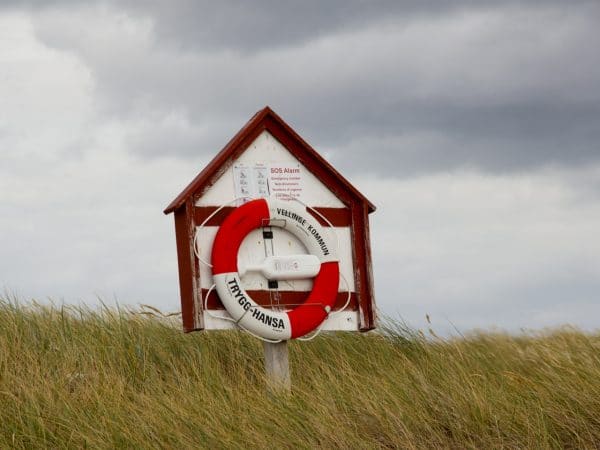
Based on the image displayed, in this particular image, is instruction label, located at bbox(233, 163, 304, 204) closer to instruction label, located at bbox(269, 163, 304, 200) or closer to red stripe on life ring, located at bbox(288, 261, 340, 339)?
instruction label, located at bbox(269, 163, 304, 200)

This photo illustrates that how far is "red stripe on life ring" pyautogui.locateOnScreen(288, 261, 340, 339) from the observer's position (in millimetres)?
6070

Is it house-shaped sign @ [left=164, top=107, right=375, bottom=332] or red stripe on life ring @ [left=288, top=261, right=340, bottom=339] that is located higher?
house-shaped sign @ [left=164, top=107, right=375, bottom=332]

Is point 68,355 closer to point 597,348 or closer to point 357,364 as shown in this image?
point 357,364

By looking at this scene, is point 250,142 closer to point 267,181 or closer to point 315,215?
point 267,181

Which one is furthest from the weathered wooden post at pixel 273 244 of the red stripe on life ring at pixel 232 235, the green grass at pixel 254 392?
the green grass at pixel 254 392

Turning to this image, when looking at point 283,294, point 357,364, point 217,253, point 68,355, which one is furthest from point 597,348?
point 68,355

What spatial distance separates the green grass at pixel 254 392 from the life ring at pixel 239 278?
0.43 metres

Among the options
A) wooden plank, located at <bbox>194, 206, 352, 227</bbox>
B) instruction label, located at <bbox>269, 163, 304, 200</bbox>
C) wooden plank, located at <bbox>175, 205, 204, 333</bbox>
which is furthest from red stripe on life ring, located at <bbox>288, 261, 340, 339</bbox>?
wooden plank, located at <bbox>175, 205, 204, 333</bbox>

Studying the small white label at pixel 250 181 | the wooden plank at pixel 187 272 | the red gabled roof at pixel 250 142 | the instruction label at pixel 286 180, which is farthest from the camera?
the instruction label at pixel 286 180

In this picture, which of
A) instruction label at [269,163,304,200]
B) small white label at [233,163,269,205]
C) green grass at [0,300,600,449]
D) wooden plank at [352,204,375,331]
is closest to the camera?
green grass at [0,300,600,449]

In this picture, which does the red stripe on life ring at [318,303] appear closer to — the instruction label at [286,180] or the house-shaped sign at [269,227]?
the house-shaped sign at [269,227]

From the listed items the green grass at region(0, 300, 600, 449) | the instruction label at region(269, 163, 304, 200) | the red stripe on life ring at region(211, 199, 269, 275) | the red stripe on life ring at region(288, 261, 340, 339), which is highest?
the instruction label at region(269, 163, 304, 200)

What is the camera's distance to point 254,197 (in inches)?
239

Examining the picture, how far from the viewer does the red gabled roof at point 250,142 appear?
Answer: 5.91m
